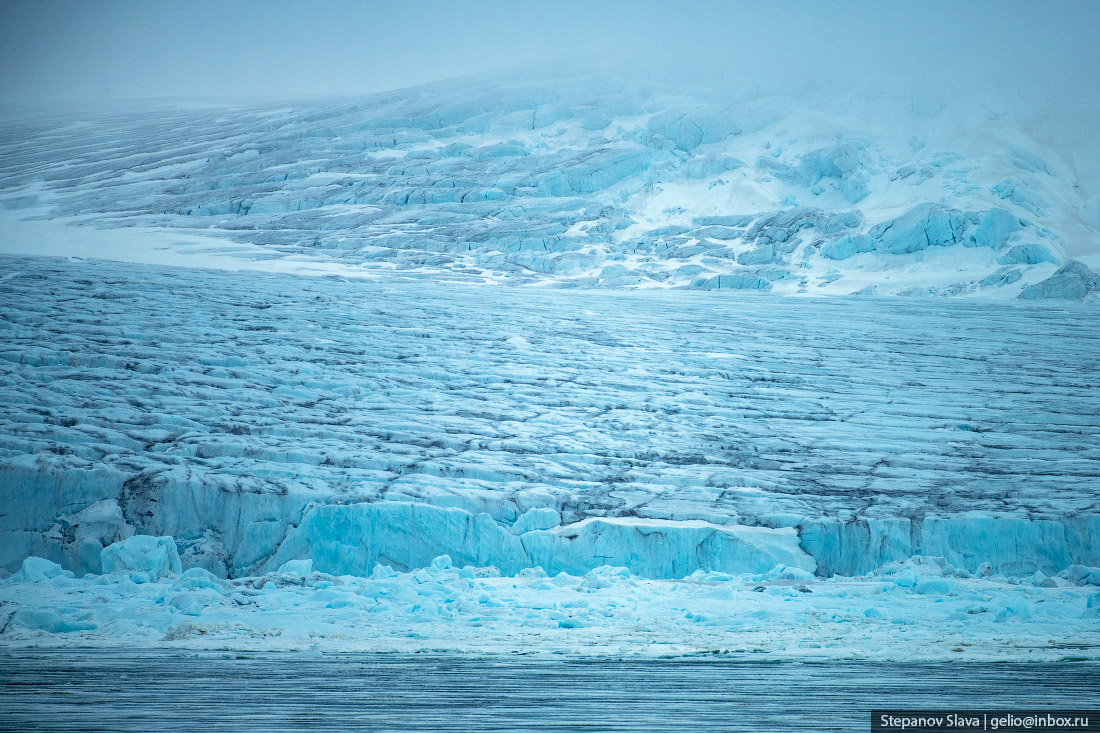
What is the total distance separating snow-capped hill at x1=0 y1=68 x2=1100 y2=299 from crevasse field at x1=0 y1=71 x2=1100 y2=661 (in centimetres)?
16

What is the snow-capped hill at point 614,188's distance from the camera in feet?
55.9

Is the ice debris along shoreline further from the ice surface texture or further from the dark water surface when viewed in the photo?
the ice surface texture

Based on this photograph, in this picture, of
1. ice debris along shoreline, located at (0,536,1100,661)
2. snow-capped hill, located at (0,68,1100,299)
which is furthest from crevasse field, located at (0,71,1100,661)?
snow-capped hill, located at (0,68,1100,299)

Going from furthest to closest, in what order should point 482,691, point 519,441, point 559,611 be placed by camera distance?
1. point 519,441
2. point 559,611
3. point 482,691

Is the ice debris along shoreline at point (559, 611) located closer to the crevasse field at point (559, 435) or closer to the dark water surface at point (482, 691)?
the crevasse field at point (559, 435)

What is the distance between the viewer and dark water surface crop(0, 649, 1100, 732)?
2.12 metres

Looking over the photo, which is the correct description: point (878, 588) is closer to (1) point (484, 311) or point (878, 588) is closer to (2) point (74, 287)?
(1) point (484, 311)

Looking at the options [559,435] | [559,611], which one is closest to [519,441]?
[559,435]

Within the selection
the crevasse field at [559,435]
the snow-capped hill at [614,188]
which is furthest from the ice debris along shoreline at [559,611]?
the snow-capped hill at [614,188]

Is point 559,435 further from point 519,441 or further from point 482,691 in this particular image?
point 482,691

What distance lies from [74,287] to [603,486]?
29.0ft

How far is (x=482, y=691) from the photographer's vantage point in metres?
2.39

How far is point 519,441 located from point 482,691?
142 inches

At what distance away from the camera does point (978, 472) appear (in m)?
5.54
